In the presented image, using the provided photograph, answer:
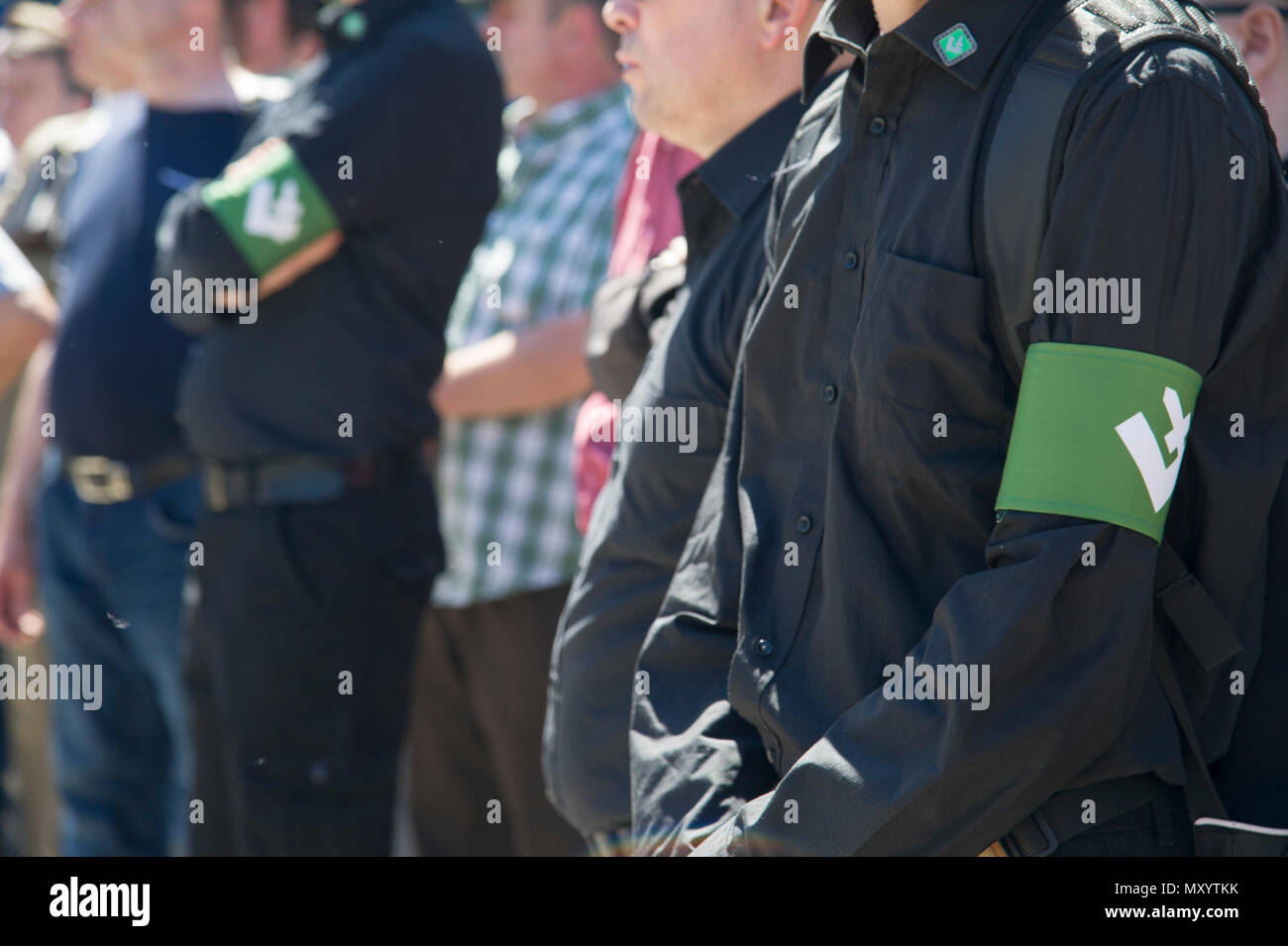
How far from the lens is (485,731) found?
12.5 feet

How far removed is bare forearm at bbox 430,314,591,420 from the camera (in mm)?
3576

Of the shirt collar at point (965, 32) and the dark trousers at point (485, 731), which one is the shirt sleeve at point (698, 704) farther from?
the dark trousers at point (485, 731)

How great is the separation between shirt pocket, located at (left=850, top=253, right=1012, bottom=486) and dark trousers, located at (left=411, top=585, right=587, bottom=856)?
6.43ft

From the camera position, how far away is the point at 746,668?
1852 millimetres

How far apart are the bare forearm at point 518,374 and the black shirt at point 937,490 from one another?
158cm

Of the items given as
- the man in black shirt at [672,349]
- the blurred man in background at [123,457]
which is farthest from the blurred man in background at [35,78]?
the man in black shirt at [672,349]

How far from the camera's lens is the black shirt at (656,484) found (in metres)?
2.21

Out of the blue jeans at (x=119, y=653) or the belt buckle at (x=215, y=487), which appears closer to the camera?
the belt buckle at (x=215, y=487)

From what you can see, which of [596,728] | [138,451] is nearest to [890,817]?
[596,728]

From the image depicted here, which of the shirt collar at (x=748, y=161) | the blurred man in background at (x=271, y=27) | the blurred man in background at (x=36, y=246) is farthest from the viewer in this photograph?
the blurred man in background at (x=36, y=246)

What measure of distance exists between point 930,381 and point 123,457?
2834mm

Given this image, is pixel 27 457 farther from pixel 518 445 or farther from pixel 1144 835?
pixel 1144 835

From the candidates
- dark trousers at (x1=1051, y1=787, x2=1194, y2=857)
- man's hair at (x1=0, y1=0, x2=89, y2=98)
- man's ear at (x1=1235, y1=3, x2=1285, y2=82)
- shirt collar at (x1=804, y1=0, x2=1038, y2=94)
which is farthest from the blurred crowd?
man's hair at (x1=0, y1=0, x2=89, y2=98)
